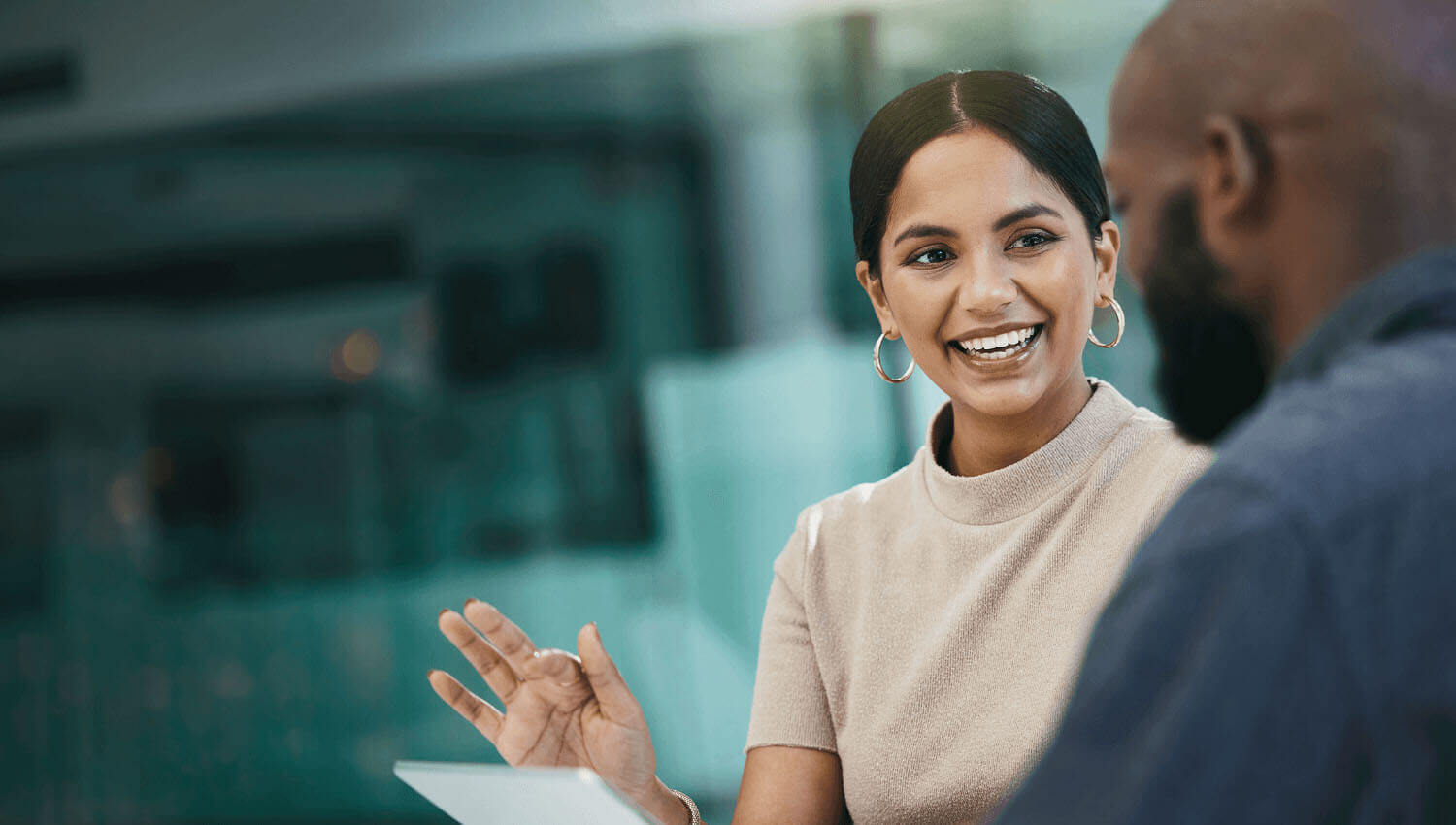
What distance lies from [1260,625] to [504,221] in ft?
13.6

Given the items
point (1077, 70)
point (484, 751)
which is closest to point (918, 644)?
point (1077, 70)

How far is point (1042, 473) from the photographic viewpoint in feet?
4.34

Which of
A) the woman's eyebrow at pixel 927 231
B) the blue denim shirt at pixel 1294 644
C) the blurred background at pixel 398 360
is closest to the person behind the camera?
Result: the blue denim shirt at pixel 1294 644

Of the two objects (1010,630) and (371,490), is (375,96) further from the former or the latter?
(1010,630)

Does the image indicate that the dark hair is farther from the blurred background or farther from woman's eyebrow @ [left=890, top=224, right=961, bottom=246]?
the blurred background

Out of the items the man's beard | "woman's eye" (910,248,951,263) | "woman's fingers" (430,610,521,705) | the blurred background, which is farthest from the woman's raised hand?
the blurred background

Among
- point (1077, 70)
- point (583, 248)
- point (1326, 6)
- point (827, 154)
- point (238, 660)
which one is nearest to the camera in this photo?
point (1326, 6)

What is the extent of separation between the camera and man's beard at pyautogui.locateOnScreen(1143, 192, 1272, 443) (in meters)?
0.69

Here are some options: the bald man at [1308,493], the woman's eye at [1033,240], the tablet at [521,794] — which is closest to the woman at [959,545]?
the woman's eye at [1033,240]

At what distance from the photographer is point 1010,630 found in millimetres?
1262

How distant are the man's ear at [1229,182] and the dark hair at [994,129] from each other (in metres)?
0.64

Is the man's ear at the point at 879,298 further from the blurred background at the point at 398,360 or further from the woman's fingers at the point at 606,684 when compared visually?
the blurred background at the point at 398,360

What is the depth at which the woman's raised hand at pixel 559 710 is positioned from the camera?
1334mm

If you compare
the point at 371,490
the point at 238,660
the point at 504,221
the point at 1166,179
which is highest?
the point at 504,221
